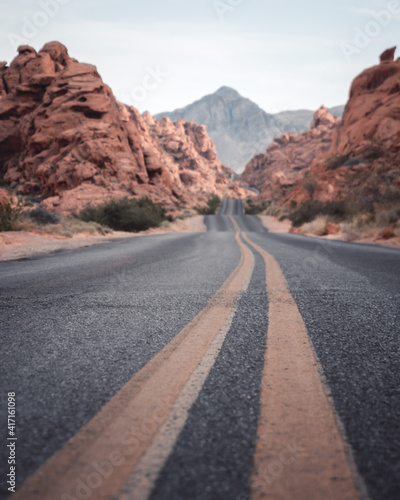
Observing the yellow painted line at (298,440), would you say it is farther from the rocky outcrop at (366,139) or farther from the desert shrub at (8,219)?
the rocky outcrop at (366,139)

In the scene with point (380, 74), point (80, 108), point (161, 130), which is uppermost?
point (161, 130)

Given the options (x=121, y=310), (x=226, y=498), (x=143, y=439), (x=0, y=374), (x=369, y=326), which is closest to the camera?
(x=226, y=498)

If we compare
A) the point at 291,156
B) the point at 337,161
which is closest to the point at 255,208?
the point at 337,161

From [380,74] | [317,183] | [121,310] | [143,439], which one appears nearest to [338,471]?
[143,439]

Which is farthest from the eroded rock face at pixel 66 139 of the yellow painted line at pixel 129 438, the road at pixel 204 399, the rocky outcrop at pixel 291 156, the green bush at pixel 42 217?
the rocky outcrop at pixel 291 156

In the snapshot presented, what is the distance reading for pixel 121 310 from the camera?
2.44 m

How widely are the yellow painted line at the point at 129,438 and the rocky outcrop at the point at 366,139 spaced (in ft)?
72.7

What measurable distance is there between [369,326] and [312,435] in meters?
1.32

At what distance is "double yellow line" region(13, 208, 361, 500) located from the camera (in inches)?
28.7

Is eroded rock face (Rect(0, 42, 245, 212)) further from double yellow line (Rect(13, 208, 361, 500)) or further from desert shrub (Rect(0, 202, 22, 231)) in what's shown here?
double yellow line (Rect(13, 208, 361, 500))

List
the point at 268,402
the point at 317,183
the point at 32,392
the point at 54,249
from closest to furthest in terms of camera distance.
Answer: the point at 268,402, the point at 32,392, the point at 54,249, the point at 317,183

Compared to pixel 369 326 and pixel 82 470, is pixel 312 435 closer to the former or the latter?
pixel 82 470

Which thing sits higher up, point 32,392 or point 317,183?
point 317,183

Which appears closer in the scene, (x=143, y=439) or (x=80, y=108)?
(x=143, y=439)
